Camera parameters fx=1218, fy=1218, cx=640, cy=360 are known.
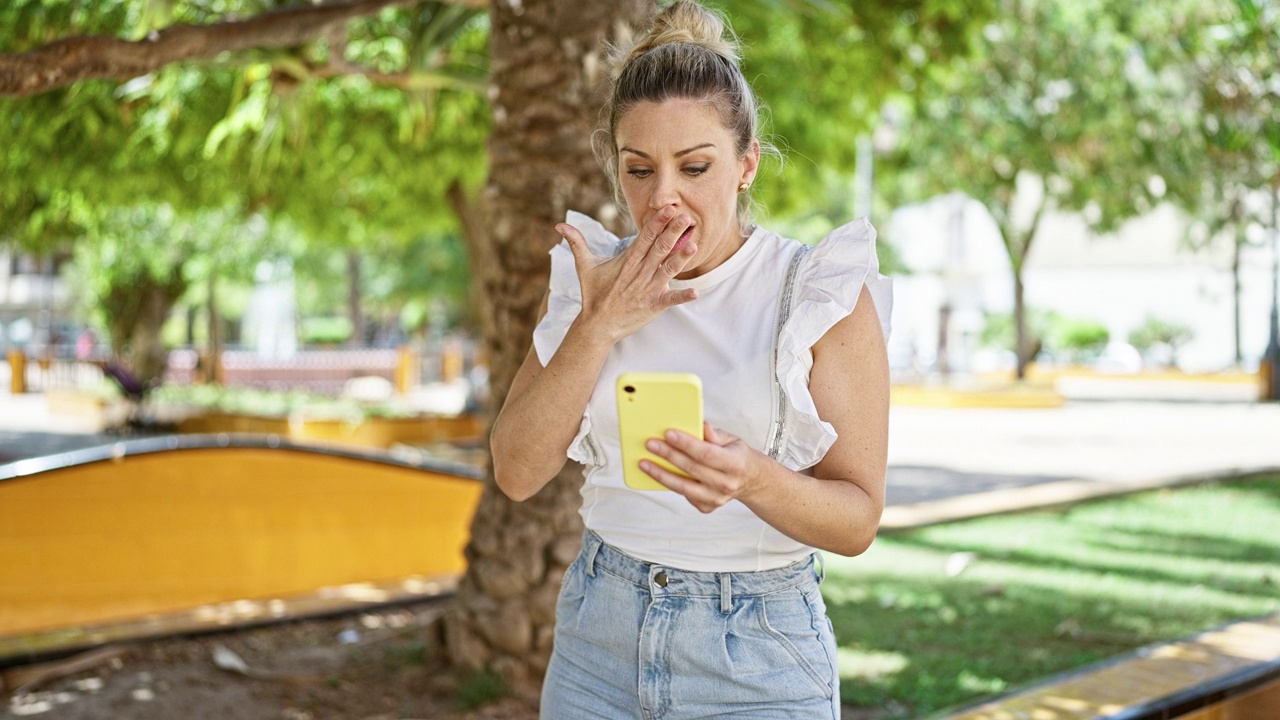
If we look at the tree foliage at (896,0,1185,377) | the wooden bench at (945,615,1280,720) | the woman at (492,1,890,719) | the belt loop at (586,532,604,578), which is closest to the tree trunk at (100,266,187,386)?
the tree foliage at (896,0,1185,377)

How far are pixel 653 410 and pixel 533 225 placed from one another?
334 cm

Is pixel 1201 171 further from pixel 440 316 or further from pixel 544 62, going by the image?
pixel 440 316

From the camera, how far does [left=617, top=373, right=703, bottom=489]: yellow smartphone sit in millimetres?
1819

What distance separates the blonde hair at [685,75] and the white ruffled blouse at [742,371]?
0.21m

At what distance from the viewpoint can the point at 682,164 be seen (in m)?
2.07

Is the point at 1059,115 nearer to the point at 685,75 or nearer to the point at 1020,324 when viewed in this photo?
the point at 1020,324

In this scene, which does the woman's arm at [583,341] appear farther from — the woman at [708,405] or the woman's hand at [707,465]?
the woman's hand at [707,465]

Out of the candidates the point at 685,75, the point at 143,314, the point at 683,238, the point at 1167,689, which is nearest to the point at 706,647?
the point at 683,238

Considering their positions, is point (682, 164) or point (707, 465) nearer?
point (707, 465)

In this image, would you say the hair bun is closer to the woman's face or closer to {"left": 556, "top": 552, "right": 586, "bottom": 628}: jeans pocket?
the woman's face

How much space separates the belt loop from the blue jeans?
0.05 m

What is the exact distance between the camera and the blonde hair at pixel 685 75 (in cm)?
208

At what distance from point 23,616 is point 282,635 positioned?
155cm

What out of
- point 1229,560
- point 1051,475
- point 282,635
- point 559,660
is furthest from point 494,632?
point 1051,475
